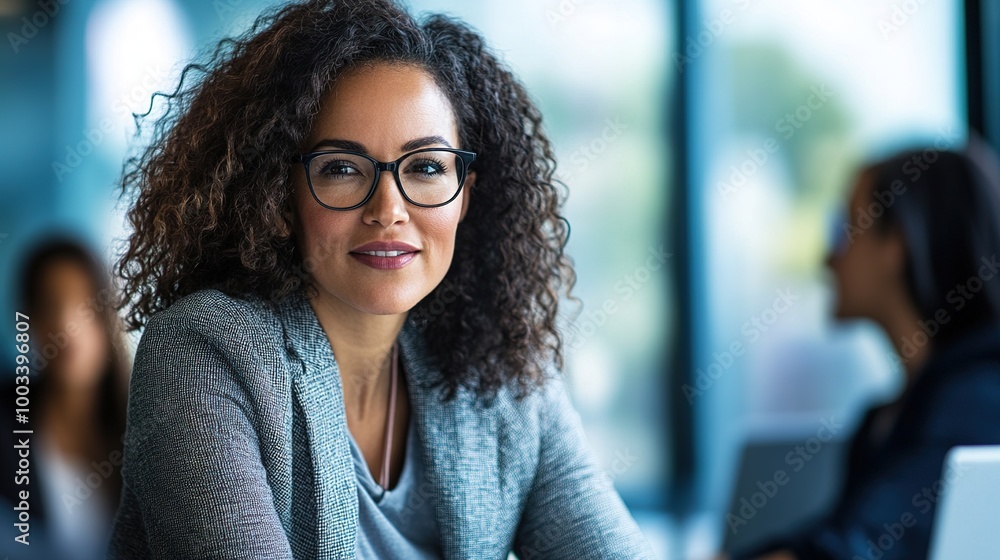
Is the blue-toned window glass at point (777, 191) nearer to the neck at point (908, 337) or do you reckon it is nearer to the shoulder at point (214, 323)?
the neck at point (908, 337)

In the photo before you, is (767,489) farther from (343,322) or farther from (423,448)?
(343,322)

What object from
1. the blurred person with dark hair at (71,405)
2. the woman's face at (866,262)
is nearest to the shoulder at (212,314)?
the blurred person with dark hair at (71,405)

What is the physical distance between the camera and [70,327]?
2.64 meters

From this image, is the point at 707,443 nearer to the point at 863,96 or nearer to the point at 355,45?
the point at 863,96

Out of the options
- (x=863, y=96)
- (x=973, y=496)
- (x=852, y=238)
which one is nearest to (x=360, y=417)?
(x=973, y=496)

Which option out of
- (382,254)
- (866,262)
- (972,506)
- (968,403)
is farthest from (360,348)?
(866,262)

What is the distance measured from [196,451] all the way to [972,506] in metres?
0.88

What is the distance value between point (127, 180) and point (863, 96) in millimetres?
3286

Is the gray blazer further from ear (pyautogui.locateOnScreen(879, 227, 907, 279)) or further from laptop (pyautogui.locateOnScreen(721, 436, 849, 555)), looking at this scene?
laptop (pyautogui.locateOnScreen(721, 436, 849, 555))

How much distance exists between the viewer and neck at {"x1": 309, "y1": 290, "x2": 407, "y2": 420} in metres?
1.34

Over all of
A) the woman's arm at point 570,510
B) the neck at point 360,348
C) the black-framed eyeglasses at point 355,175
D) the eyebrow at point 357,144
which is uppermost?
the eyebrow at point 357,144

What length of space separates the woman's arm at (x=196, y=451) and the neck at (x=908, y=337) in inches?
57.0

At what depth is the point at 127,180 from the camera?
1.45 metres

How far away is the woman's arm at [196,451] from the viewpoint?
1094 mm
